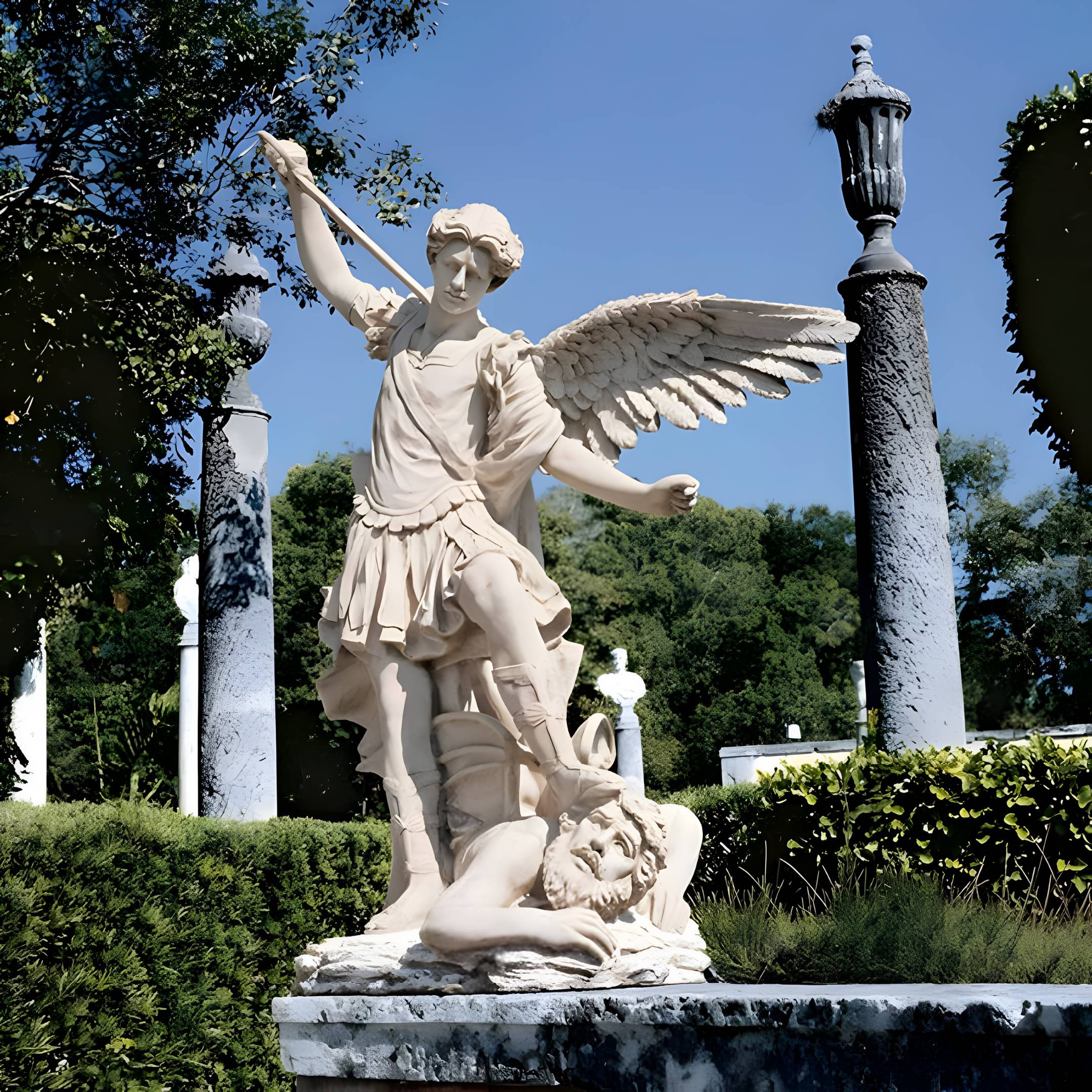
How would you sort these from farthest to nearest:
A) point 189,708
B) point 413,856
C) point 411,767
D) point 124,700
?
point 124,700 → point 189,708 → point 411,767 → point 413,856

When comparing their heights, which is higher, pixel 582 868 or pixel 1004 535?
pixel 1004 535

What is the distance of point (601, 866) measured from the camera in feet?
11.2

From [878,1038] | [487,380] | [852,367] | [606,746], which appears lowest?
[878,1038]

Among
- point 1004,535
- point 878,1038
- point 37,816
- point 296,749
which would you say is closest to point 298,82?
point 37,816

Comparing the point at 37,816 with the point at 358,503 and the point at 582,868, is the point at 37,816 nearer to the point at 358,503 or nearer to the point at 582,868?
the point at 358,503

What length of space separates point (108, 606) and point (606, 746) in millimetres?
4683

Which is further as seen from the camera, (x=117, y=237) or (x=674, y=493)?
(x=117, y=237)

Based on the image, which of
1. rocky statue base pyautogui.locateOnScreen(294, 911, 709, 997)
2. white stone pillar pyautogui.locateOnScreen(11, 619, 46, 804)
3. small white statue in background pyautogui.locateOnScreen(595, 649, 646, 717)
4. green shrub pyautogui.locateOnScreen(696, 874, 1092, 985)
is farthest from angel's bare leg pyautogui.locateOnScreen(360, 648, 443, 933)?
white stone pillar pyautogui.locateOnScreen(11, 619, 46, 804)

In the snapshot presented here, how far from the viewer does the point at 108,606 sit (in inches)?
304

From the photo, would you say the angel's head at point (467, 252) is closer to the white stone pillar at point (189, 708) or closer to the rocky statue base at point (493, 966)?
the rocky statue base at point (493, 966)

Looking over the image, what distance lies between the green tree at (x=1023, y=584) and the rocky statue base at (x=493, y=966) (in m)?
20.9

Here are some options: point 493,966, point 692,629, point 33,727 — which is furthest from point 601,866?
point 692,629

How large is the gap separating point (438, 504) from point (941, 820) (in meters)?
4.31

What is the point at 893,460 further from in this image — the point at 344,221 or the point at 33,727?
the point at 33,727
